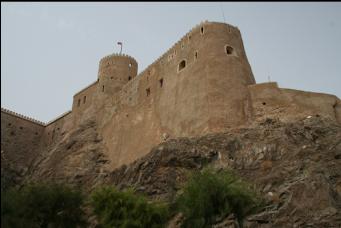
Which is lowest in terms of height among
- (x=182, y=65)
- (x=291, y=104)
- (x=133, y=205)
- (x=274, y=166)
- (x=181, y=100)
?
(x=133, y=205)

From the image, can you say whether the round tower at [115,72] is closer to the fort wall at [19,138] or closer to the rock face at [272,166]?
the fort wall at [19,138]

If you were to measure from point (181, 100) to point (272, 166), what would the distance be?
34.3 feet

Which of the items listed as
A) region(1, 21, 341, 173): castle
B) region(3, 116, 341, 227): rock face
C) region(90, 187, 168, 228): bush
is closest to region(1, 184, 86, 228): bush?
region(90, 187, 168, 228): bush

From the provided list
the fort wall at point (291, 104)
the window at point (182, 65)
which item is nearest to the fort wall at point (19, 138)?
the window at point (182, 65)

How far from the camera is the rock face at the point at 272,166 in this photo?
20375 millimetres

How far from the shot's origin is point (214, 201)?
65.3 feet

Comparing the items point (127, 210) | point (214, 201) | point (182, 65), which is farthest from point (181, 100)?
point (214, 201)

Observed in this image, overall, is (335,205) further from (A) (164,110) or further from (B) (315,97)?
(A) (164,110)

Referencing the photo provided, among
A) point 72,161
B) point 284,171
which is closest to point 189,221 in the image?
point 284,171

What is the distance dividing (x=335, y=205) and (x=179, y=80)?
1681 centimetres

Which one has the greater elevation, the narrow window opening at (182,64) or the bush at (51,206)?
the narrow window opening at (182,64)

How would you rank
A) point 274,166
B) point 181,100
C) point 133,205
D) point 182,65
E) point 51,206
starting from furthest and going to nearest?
point 182,65
point 181,100
point 274,166
point 51,206
point 133,205

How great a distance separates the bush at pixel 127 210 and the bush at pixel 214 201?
63.3 inches

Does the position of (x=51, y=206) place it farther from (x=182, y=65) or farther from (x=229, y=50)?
(x=229, y=50)
